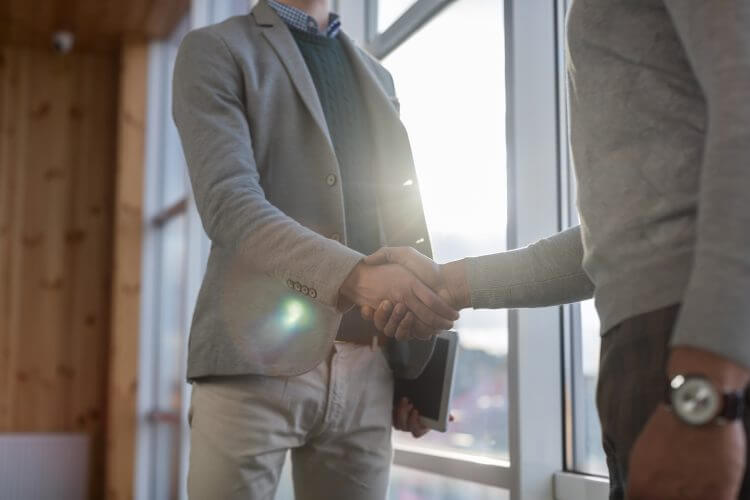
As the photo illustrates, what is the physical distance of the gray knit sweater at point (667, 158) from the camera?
619 millimetres

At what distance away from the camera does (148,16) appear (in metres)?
4.93

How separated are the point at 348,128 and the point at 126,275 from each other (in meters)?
4.05

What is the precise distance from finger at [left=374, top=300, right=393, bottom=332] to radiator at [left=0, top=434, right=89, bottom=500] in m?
4.45

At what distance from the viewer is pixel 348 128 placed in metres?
1.45

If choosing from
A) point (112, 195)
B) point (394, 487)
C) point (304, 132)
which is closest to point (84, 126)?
point (112, 195)

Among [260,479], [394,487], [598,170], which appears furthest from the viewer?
[394,487]

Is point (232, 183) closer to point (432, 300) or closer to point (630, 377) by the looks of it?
point (432, 300)

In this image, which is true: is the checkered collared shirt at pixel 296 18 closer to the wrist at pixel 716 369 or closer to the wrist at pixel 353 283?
the wrist at pixel 353 283

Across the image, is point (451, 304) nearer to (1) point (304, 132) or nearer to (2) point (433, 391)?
(2) point (433, 391)

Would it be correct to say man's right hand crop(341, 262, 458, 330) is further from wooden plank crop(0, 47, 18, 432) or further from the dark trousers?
wooden plank crop(0, 47, 18, 432)

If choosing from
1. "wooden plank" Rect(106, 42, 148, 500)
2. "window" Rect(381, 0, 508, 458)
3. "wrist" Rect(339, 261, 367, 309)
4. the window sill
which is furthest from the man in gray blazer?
"wooden plank" Rect(106, 42, 148, 500)

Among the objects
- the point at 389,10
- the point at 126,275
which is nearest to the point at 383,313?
the point at 389,10

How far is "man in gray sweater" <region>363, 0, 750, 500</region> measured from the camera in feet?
2.00

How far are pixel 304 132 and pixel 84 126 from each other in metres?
4.67
